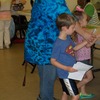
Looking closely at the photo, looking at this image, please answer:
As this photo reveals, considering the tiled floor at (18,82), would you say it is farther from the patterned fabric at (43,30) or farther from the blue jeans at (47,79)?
the patterned fabric at (43,30)

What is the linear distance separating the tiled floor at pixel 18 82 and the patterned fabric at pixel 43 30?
1.03 meters

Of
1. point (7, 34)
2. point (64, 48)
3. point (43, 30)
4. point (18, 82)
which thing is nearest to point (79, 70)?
point (64, 48)

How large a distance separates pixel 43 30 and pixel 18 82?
67.2 inches

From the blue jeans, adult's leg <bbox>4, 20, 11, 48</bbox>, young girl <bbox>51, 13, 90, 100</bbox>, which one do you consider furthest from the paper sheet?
adult's leg <bbox>4, 20, 11, 48</bbox>

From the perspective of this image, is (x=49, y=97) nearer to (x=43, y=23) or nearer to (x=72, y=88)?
(x=72, y=88)

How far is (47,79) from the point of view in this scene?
2.46 metres

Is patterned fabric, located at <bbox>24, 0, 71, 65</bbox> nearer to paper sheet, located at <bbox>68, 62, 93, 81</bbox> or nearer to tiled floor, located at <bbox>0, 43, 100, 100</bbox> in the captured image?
paper sheet, located at <bbox>68, 62, 93, 81</bbox>

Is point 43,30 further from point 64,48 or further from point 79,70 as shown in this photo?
point 79,70

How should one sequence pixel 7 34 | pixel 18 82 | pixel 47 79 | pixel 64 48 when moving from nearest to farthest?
1. pixel 64 48
2. pixel 47 79
3. pixel 18 82
4. pixel 7 34

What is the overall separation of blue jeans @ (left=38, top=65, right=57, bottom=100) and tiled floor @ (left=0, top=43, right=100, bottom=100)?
756 mm

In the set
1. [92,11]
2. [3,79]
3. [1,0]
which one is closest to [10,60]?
[3,79]

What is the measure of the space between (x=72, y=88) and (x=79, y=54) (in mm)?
745

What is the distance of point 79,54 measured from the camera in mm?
3096

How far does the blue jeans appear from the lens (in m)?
2.43
